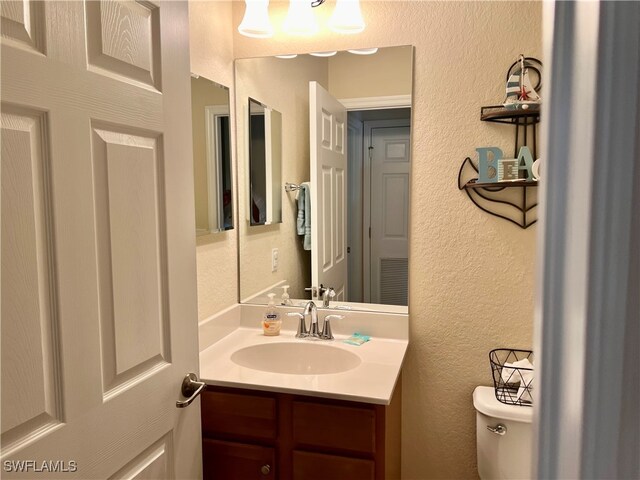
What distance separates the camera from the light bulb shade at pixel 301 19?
187cm

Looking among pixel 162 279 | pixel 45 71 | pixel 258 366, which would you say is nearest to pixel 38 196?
pixel 45 71

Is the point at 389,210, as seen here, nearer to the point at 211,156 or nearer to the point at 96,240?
the point at 211,156

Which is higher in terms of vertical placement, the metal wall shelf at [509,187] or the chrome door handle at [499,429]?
the metal wall shelf at [509,187]

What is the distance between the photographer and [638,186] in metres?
0.24

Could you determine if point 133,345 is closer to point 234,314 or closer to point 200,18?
point 234,314

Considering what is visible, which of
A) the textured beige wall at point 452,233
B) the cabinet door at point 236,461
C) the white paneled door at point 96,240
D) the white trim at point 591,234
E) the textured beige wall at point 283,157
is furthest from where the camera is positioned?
the textured beige wall at point 283,157

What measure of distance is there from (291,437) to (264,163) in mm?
1070

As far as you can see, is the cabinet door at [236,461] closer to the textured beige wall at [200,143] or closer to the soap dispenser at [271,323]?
the soap dispenser at [271,323]

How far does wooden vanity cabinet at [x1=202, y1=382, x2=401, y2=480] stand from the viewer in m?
1.45

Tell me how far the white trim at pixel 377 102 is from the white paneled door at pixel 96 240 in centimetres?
85

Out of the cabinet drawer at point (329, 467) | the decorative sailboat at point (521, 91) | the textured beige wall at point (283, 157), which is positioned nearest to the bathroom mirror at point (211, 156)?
the textured beige wall at point (283, 157)

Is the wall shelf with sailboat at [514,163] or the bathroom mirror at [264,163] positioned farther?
the bathroom mirror at [264,163]

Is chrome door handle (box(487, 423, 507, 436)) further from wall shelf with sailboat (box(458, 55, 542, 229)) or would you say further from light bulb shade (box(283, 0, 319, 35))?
light bulb shade (box(283, 0, 319, 35))

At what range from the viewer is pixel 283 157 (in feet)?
6.64
